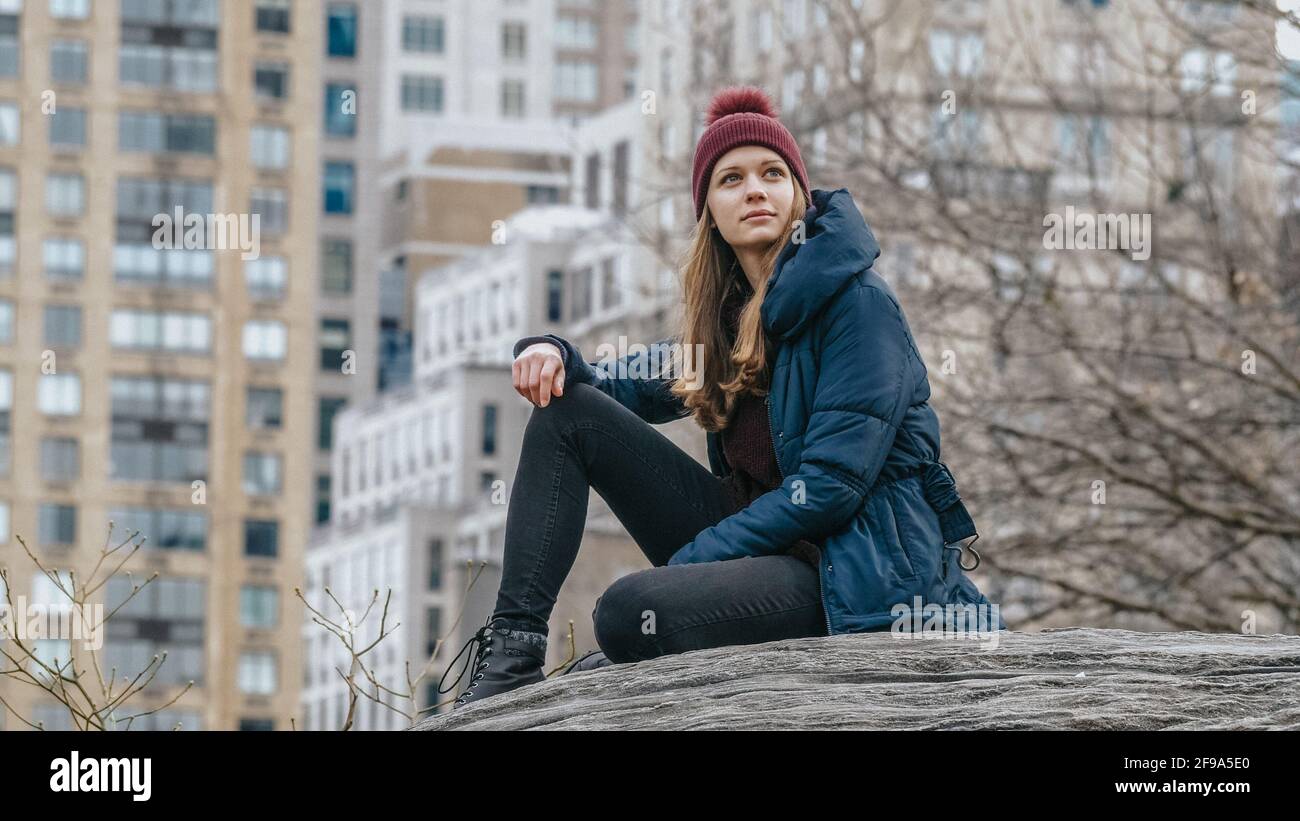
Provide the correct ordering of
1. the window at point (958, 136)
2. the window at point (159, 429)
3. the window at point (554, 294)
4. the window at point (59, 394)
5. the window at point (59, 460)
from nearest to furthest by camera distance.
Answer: the window at point (958, 136) → the window at point (59, 460) → the window at point (59, 394) → the window at point (159, 429) → the window at point (554, 294)

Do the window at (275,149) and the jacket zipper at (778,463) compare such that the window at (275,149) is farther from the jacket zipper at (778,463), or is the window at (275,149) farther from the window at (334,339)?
the jacket zipper at (778,463)

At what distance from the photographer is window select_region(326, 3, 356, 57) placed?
111188 mm

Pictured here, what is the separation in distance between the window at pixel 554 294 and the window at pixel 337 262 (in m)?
15.4

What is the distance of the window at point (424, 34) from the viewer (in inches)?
5197

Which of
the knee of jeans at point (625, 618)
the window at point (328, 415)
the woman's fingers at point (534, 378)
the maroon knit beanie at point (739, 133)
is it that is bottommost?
the knee of jeans at point (625, 618)

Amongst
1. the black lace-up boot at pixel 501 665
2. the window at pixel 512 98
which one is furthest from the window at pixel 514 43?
the black lace-up boot at pixel 501 665

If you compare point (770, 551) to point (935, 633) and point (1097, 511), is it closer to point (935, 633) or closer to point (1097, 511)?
point (935, 633)

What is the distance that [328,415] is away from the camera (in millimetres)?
109188

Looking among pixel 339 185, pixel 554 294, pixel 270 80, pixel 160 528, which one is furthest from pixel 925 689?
pixel 339 185

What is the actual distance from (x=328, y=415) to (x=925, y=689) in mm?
103893

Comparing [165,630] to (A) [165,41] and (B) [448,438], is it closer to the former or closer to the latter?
(B) [448,438]

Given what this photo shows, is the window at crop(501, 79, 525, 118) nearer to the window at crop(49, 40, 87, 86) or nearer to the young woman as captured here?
the window at crop(49, 40, 87, 86)

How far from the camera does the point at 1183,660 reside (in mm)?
6309
